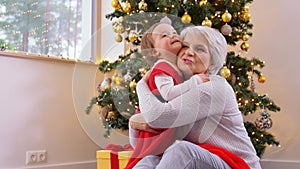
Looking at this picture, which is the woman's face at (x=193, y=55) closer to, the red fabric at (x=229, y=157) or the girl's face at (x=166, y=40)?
the girl's face at (x=166, y=40)

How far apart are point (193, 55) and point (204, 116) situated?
7.6 inches

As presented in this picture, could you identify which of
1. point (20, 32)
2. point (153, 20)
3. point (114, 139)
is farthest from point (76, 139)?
point (153, 20)

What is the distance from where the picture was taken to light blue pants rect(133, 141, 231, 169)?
1035mm

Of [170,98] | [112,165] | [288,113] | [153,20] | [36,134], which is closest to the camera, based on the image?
[170,98]

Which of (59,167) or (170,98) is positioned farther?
(59,167)

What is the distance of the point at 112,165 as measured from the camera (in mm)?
1977

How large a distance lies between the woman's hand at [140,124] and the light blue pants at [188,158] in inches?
3.8

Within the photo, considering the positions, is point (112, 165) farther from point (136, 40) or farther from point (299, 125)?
point (299, 125)

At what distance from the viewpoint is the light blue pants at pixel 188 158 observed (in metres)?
1.04

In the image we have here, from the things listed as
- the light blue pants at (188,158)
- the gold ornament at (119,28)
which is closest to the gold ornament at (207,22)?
the gold ornament at (119,28)

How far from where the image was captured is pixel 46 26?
9.24ft

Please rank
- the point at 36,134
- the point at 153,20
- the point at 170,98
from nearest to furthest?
the point at 170,98 < the point at 153,20 < the point at 36,134

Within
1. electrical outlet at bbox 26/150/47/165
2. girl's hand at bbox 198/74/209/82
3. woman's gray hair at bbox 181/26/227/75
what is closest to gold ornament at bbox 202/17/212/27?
woman's gray hair at bbox 181/26/227/75

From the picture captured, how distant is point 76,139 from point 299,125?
1.61m
